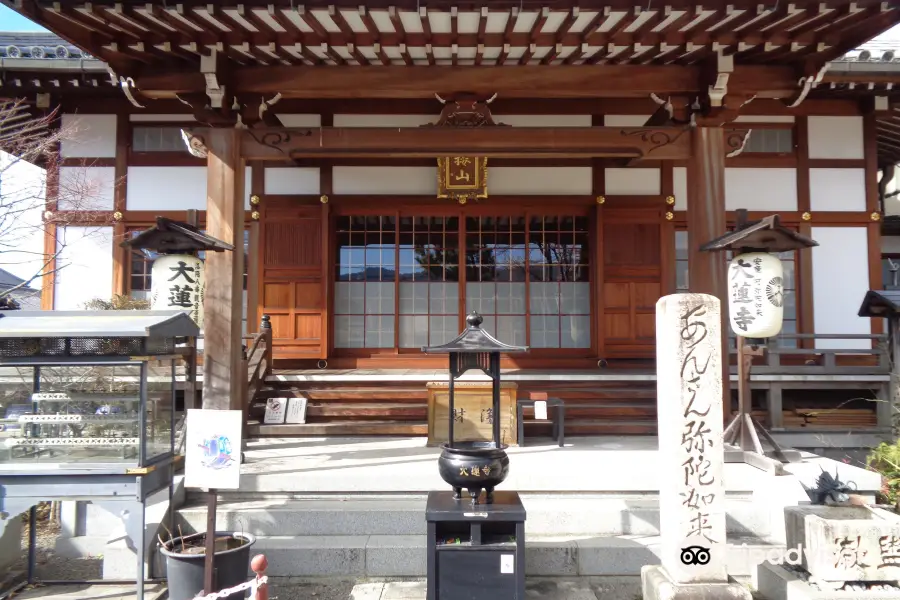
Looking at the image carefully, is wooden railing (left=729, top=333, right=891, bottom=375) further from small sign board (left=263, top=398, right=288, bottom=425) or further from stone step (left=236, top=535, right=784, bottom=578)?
small sign board (left=263, top=398, right=288, bottom=425)

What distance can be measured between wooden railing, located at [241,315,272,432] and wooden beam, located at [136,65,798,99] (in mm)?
3383

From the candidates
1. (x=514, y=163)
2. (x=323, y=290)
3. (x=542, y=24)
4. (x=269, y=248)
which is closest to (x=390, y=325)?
(x=323, y=290)

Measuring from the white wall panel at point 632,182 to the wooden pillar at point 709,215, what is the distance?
9.02ft

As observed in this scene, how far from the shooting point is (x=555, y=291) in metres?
10.2

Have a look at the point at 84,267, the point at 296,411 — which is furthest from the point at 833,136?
the point at 84,267

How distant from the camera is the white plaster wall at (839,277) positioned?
9617mm

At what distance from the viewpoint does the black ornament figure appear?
4.50 m

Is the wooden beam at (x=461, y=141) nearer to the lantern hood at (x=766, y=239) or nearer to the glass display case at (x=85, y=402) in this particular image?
the lantern hood at (x=766, y=239)

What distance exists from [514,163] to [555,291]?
2265 millimetres

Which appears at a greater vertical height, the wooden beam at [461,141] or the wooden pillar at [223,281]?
the wooden beam at [461,141]

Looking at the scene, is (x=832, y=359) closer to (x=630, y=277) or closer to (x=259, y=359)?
(x=630, y=277)

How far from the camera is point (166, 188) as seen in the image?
31.5ft

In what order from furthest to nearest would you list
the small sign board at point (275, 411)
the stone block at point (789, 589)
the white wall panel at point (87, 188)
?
the white wall panel at point (87, 188) < the small sign board at point (275, 411) < the stone block at point (789, 589)

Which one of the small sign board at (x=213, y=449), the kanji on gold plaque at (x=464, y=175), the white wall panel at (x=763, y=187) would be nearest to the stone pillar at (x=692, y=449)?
the small sign board at (x=213, y=449)
